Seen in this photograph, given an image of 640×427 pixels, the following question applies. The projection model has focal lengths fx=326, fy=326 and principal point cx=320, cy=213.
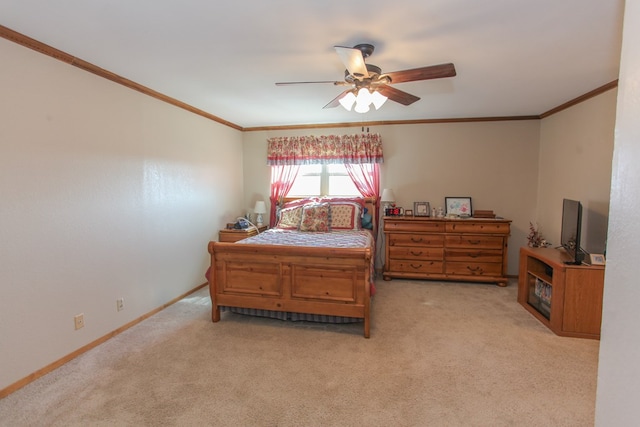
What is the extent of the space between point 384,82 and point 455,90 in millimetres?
1313

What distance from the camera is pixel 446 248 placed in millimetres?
4344

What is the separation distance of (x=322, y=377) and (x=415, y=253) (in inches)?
102

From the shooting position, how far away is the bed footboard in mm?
2863

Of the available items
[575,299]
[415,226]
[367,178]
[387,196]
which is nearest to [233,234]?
[367,178]

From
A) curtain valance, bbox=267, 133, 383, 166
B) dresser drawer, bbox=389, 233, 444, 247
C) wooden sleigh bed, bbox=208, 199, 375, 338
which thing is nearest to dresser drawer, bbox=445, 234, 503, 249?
dresser drawer, bbox=389, 233, 444, 247

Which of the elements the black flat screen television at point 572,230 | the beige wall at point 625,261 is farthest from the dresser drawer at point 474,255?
the beige wall at point 625,261

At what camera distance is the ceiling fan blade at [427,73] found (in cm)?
203

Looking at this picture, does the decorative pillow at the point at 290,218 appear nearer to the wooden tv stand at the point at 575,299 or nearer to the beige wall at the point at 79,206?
the beige wall at the point at 79,206

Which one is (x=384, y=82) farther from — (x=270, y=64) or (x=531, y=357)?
(x=531, y=357)

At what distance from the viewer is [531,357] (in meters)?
2.51

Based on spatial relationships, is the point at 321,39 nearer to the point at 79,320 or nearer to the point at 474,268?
the point at 79,320

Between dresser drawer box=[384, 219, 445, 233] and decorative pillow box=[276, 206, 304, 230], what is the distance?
1206mm

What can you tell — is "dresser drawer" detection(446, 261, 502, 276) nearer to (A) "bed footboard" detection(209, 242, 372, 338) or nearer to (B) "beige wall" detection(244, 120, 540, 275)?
(B) "beige wall" detection(244, 120, 540, 275)

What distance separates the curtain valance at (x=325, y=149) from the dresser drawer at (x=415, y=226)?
0.98 m
